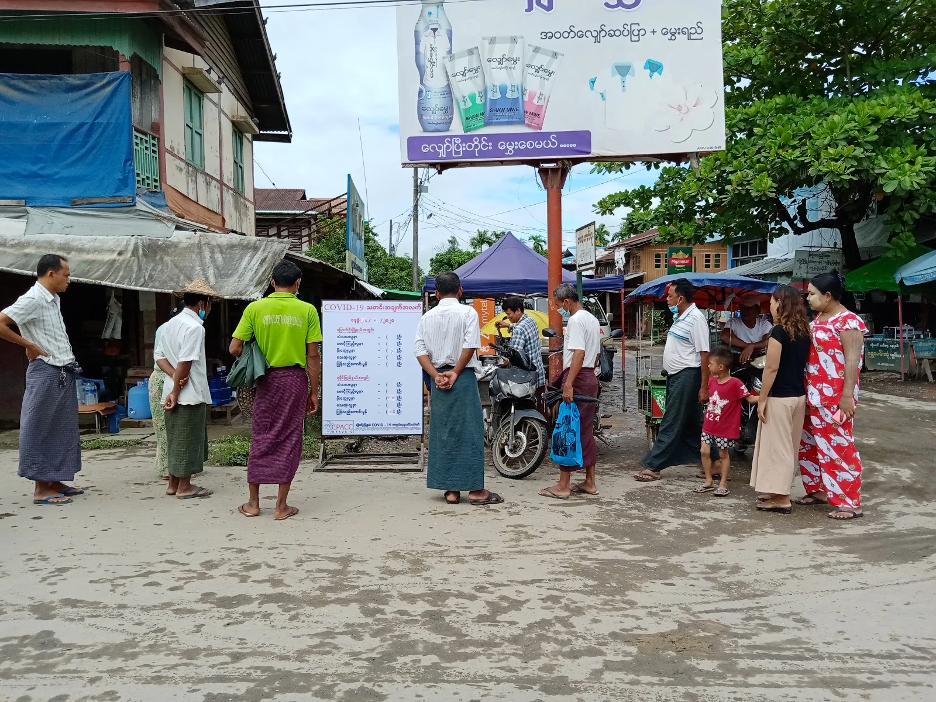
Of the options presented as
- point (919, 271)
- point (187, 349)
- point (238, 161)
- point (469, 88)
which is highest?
point (238, 161)

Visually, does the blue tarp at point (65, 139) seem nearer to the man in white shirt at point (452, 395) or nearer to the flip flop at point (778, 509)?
the man in white shirt at point (452, 395)

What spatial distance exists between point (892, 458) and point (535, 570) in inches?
217

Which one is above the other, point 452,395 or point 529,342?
point 529,342

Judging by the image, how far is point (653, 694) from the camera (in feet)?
9.80

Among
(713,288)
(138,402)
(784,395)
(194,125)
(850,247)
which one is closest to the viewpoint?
(784,395)

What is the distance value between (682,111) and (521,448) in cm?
406

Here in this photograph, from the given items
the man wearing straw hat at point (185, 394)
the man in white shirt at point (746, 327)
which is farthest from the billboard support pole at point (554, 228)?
the man wearing straw hat at point (185, 394)

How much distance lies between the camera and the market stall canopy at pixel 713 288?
27.2 ft

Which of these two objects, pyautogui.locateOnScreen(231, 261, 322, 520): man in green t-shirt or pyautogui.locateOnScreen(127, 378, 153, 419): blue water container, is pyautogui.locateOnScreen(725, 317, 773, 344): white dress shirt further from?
pyautogui.locateOnScreen(127, 378, 153, 419): blue water container

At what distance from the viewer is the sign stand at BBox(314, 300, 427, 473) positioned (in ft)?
24.7

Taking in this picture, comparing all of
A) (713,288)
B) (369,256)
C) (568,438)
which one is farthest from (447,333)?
(369,256)

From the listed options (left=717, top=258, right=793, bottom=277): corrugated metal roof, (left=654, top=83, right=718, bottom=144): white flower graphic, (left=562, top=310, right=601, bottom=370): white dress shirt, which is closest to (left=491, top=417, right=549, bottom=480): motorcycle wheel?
(left=562, top=310, right=601, bottom=370): white dress shirt

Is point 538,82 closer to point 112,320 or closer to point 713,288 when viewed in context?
point 713,288

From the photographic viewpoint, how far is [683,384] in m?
6.73
